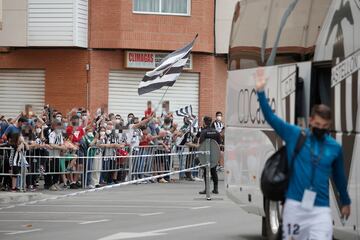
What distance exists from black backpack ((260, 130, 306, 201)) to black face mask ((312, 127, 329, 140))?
118 millimetres

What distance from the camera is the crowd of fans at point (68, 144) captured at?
81.4 feet

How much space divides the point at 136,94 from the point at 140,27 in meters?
2.59

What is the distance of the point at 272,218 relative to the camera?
45.7 ft

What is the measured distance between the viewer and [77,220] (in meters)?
18.2

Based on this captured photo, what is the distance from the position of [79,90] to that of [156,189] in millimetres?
10805

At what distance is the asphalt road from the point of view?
51.2 feet

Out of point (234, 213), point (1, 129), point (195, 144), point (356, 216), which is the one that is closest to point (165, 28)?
point (195, 144)

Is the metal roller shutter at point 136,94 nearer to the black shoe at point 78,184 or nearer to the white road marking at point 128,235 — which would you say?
the black shoe at point 78,184

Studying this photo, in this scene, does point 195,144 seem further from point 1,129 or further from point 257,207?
point 257,207

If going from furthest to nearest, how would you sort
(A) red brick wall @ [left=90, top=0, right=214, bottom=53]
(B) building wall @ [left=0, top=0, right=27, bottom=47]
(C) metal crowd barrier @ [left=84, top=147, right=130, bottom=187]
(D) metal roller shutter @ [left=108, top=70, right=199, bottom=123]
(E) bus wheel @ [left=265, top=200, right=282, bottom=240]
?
(D) metal roller shutter @ [left=108, top=70, right=199, bottom=123], (A) red brick wall @ [left=90, top=0, right=214, bottom=53], (B) building wall @ [left=0, top=0, right=27, bottom=47], (C) metal crowd barrier @ [left=84, top=147, right=130, bottom=187], (E) bus wheel @ [left=265, top=200, right=282, bottom=240]

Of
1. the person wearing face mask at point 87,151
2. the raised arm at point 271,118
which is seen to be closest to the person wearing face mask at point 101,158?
the person wearing face mask at point 87,151

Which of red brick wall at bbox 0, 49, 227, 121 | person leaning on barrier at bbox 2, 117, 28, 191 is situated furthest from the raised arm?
red brick wall at bbox 0, 49, 227, 121

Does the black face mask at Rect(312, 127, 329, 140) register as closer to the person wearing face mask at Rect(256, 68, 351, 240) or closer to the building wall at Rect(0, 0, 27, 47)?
the person wearing face mask at Rect(256, 68, 351, 240)

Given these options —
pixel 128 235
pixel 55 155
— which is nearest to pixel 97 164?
pixel 55 155
